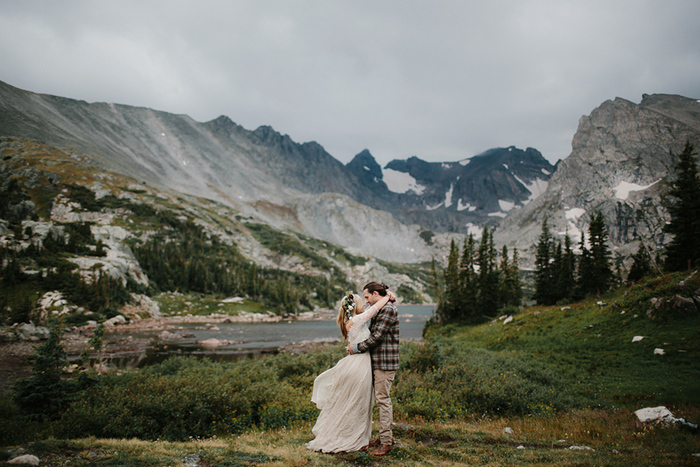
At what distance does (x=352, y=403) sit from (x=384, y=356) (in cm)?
137

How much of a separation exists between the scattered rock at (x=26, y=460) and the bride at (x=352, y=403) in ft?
17.1

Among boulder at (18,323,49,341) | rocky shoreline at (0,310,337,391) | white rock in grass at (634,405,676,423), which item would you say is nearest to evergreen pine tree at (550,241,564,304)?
rocky shoreline at (0,310,337,391)

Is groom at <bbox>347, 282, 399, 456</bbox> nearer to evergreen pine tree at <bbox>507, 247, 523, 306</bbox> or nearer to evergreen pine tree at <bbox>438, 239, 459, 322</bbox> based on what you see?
evergreen pine tree at <bbox>438, 239, 459, 322</bbox>

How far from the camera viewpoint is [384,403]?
791 cm

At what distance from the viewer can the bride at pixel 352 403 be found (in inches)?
→ 318

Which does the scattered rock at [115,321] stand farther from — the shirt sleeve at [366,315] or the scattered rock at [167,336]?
the shirt sleeve at [366,315]

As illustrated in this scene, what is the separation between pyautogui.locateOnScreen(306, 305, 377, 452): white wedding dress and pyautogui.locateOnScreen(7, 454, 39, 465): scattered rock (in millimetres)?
5276

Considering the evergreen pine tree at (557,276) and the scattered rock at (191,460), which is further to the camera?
the evergreen pine tree at (557,276)

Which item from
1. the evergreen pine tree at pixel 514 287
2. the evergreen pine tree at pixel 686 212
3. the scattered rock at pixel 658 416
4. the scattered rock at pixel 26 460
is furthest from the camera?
the evergreen pine tree at pixel 514 287

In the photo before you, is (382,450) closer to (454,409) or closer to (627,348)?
(454,409)

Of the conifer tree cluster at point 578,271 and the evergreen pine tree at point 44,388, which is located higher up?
the conifer tree cluster at point 578,271

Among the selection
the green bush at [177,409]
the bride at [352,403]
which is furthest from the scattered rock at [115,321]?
the bride at [352,403]

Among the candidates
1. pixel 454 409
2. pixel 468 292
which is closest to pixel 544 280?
pixel 468 292

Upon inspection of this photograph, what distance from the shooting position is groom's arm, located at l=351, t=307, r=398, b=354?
795cm
